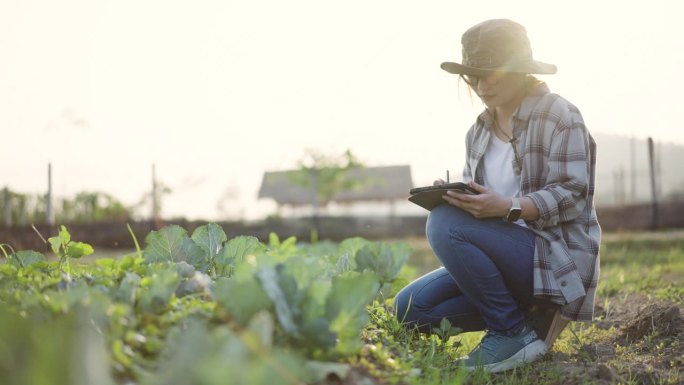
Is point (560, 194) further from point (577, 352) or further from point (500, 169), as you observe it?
point (577, 352)

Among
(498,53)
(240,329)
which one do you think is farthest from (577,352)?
(240,329)

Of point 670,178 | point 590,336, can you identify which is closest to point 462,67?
point 590,336

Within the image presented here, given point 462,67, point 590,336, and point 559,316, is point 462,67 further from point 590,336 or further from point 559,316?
point 590,336

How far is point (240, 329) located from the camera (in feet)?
4.95

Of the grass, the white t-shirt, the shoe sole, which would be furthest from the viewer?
the white t-shirt

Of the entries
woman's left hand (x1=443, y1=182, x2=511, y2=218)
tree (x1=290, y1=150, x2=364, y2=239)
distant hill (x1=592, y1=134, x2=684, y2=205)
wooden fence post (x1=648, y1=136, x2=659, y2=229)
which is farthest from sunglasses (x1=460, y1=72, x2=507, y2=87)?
tree (x1=290, y1=150, x2=364, y2=239)

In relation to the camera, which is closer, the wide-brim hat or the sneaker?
the sneaker

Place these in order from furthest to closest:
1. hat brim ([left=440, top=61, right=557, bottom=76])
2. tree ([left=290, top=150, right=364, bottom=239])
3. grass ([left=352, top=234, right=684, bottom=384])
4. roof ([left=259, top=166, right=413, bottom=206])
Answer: roof ([left=259, top=166, right=413, bottom=206])
tree ([left=290, top=150, right=364, bottom=239])
hat brim ([left=440, top=61, right=557, bottom=76])
grass ([left=352, top=234, right=684, bottom=384])

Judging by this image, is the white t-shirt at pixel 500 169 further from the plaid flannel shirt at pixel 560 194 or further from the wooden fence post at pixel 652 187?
the wooden fence post at pixel 652 187

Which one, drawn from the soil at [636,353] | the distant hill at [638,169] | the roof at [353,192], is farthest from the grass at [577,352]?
the roof at [353,192]

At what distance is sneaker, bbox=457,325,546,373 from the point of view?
2.40 m

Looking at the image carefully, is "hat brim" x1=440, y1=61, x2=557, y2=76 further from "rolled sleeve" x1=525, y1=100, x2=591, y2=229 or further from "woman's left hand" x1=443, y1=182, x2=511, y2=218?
"woman's left hand" x1=443, y1=182, x2=511, y2=218

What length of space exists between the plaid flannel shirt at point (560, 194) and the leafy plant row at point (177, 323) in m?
0.99

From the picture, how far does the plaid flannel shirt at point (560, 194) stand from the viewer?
245 cm
